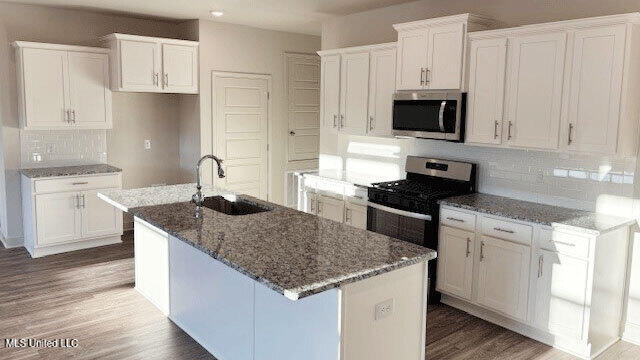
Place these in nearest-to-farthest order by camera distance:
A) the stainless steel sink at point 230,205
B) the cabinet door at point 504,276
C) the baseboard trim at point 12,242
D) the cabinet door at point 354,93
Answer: the cabinet door at point 504,276
the stainless steel sink at point 230,205
the cabinet door at point 354,93
the baseboard trim at point 12,242

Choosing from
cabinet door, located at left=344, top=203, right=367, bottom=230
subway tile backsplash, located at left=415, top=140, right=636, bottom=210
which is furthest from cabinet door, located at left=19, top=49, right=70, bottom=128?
subway tile backsplash, located at left=415, top=140, right=636, bottom=210

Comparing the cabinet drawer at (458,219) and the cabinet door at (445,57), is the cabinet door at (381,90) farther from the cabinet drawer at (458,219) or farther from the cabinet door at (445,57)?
the cabinet drawer at (458,219)

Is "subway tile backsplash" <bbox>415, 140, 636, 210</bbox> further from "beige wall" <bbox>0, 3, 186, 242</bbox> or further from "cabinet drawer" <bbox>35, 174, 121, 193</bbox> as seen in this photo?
"beige wall" <bbox>0, 3, 186, 242</bbox>

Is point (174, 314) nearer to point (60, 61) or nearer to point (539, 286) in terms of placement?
point (539, 286)

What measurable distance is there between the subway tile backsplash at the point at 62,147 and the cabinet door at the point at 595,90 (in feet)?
16.6

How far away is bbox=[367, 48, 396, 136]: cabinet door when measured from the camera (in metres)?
4.82

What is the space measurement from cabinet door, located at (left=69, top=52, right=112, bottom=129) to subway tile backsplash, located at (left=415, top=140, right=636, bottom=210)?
3.85m

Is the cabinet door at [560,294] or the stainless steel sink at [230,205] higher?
the stainless steel sink at [230,205]

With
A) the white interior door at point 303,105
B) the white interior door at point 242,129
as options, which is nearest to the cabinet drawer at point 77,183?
the white interior door at point 242,129

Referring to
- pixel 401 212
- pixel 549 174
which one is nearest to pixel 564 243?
pixel 549 174

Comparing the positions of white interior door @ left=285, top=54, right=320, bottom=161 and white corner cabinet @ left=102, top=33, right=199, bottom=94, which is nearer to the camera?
white corner cabinet @ left=102, top=33, right=199, bottom=94

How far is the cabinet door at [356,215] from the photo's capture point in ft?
15.9

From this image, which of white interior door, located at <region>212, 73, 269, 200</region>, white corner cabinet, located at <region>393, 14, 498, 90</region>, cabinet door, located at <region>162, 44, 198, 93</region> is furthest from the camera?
white interior door, located at <region>212, 73, 269, 200</region>

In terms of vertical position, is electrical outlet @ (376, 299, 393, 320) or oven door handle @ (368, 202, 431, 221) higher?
oven door handle @ (368, 202, 431, 221)
